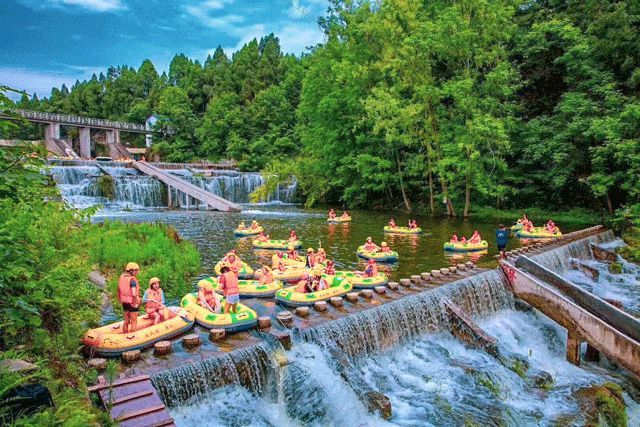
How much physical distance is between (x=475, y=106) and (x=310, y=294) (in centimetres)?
2133

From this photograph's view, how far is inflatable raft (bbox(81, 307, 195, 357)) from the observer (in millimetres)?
7824

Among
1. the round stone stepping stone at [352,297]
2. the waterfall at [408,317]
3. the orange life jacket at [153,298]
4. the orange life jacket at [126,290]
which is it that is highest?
the orange life jacket at [126,290]

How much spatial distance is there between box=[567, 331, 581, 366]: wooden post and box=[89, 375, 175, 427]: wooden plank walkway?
9593 millimetres

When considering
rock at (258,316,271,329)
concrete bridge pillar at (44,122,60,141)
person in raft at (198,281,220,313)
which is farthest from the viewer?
concrete bridge pillar at (44,122,60,141)

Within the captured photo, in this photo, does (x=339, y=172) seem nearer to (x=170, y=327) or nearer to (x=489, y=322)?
(x=489, y=322)

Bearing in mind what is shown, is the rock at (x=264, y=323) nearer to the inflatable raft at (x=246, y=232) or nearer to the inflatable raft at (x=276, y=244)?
the inflatable raft at (x=276, y=244)

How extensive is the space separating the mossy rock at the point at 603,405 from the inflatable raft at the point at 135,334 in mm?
7851

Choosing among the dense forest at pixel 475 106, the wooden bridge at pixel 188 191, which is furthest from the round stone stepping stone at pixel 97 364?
the wooden bridge at pixel 188 191

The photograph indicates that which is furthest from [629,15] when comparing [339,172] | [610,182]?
[339,172]

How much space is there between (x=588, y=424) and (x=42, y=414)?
8.63m

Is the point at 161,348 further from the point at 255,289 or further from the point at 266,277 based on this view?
the point at 266,277

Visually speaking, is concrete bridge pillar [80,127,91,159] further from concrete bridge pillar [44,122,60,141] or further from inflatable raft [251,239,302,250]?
inflatable raft [251,239,302,250]

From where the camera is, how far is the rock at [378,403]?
26.3 ft

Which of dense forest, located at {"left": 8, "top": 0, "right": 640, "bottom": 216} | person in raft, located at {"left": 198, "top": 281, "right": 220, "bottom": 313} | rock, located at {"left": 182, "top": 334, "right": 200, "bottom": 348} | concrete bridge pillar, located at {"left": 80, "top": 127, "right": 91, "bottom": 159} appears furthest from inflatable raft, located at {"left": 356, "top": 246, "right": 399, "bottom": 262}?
concrete bridge pillar, located at {"left": 80, "top": 127, "right": 91, "bottom": 159}
